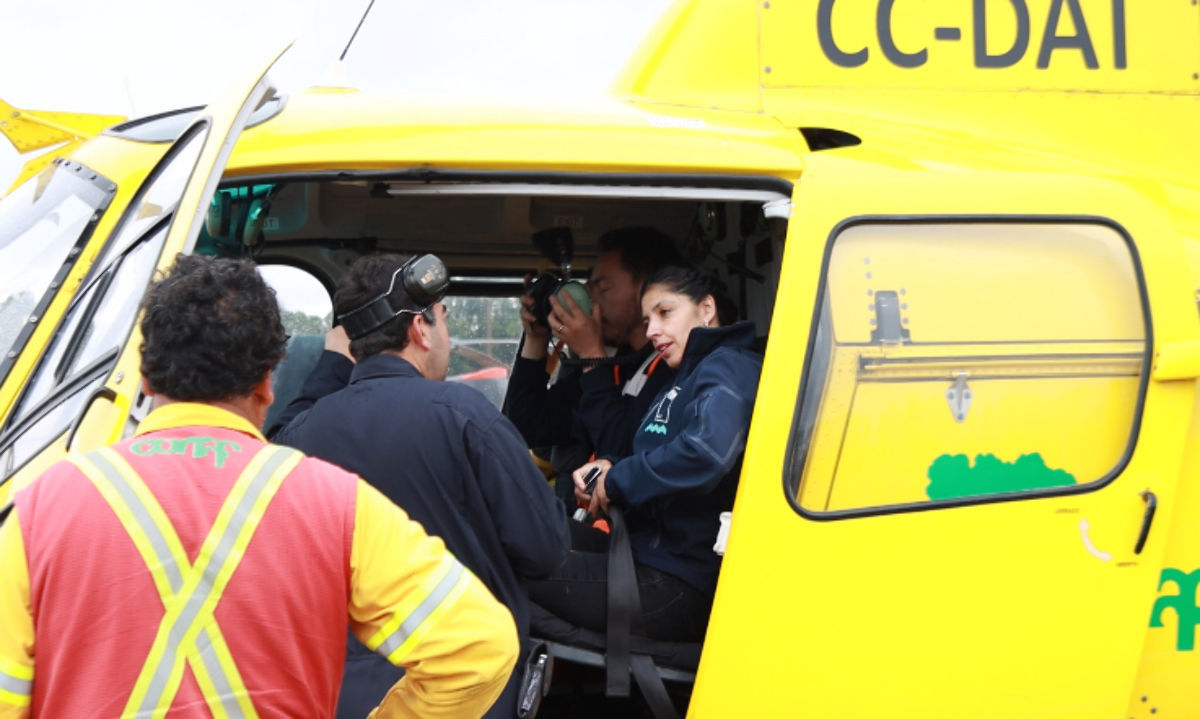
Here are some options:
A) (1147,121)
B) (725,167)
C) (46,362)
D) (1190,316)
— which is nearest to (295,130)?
(46,362)

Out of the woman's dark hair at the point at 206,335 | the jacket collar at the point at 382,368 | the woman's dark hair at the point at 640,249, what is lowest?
the woman's dark hair at the point at 640,249

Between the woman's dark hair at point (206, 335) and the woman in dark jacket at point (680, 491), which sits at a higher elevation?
the woman's dark hair at point (206, 335)

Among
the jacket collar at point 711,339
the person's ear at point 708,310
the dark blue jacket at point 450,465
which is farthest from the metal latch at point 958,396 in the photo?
the dark blue jacket at point 450,465

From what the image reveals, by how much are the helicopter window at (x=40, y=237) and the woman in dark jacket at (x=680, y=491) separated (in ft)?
4.33

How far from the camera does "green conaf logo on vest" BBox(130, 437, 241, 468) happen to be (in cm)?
150

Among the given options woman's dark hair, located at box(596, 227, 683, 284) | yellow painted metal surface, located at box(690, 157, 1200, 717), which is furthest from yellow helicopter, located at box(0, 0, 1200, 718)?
woman's dark hair, located at box(596, 227, 683, 284)

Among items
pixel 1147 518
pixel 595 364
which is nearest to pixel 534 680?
pixel 595 364

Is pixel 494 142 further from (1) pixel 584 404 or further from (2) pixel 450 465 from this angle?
(1) pixel 584 404

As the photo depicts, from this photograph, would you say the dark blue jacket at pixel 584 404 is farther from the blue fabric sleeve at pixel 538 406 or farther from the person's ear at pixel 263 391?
the person's ear at pixel 263 391

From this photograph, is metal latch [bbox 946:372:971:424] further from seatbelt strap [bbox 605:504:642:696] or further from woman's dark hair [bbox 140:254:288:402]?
woman's dark hair [bbox 140:254:288:402]

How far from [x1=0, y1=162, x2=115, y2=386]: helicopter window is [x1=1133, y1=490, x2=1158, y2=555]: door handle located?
239 centimetres

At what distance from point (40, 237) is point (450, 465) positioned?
1.07 m

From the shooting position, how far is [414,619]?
60.4 inches

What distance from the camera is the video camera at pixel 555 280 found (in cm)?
355
